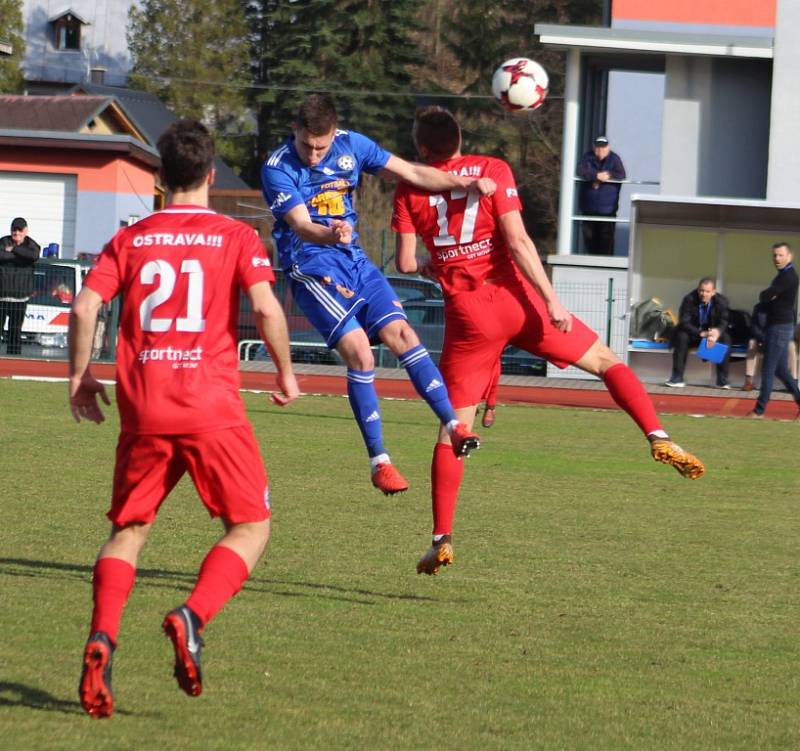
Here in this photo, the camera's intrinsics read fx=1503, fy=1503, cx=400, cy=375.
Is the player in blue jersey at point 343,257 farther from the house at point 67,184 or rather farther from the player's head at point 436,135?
the house at point 67,184

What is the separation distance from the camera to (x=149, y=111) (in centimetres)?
6800

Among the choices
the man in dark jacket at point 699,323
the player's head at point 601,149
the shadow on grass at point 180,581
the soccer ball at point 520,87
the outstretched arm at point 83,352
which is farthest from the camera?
the player's head at point 601,149

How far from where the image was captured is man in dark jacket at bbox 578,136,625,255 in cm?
2517

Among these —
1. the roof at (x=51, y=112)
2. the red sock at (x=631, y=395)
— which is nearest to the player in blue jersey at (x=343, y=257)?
the red sock at (x=631, y=395)

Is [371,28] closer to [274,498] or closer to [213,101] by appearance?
[213,101]

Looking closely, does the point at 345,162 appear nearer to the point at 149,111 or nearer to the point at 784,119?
the point at 784,119

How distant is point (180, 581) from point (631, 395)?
2.51 meters

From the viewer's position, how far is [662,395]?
74.7 ft

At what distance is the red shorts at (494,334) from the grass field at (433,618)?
104 centimetres

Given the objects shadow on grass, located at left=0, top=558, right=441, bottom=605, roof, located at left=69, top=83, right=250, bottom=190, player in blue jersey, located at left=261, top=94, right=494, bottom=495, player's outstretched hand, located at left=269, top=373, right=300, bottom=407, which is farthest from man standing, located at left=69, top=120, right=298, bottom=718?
roof, located at left=69, top=83, right=250, bottom=190

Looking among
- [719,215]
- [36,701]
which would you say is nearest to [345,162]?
[36,701]

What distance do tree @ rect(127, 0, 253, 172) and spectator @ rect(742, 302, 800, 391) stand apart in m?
53.9

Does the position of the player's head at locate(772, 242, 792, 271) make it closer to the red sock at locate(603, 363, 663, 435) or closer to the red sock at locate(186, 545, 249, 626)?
the red sock at locate(603, 363, 663, 435)

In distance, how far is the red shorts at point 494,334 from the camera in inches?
307
